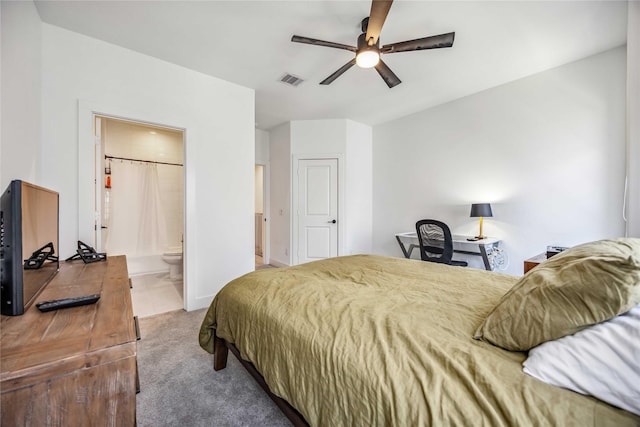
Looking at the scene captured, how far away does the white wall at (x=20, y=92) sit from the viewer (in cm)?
141

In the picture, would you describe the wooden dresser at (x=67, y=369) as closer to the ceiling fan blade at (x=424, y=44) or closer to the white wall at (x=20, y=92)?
the white wall at (x=20, y=92)

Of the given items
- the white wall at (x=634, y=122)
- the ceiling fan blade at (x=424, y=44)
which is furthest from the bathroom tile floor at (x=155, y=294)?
the white wall at (x=634, y=122)

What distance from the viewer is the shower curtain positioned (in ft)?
13.9

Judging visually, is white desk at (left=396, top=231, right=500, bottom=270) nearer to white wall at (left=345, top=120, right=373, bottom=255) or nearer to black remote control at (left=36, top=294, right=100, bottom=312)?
white wall at (left=345, top=120, right=373, bottom=255)

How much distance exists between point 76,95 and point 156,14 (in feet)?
3.33

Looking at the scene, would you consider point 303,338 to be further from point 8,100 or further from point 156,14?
point 156,14

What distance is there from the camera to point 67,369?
0.64 meters

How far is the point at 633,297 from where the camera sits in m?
0.70

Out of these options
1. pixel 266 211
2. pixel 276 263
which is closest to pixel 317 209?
pixel 266 211

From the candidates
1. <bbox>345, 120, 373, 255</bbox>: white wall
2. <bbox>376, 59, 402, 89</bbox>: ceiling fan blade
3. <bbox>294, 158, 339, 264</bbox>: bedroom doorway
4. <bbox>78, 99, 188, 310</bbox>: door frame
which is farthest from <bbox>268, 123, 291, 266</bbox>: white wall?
<bbox>78, 99, 188, 310</bbox>: door frame

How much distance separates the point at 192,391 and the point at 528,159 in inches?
159

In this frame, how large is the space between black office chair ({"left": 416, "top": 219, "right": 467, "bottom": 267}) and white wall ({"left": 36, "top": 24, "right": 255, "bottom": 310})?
2.19 meters

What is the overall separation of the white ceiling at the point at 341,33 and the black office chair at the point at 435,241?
1763 mm

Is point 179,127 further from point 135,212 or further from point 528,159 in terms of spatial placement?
point 528,159
